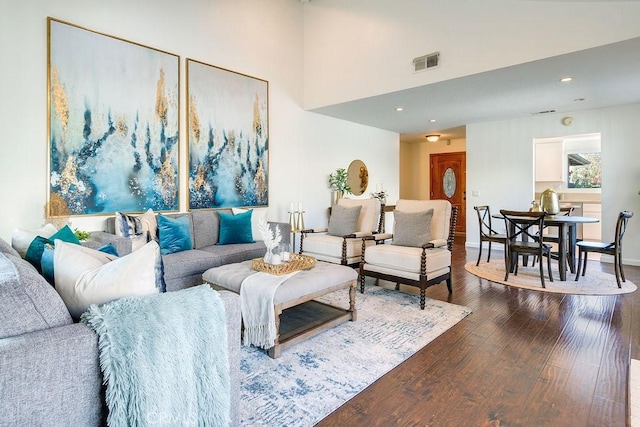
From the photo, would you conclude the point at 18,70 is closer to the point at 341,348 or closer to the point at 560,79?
the point at 341,348

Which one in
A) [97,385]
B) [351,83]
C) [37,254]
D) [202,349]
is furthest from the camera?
[351,83]

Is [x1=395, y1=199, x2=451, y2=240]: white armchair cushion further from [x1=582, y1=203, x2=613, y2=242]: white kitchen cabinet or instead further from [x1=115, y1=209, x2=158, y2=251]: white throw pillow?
[x1=582, y1=203, x2=613, y2=242]: white kitchen cabinet

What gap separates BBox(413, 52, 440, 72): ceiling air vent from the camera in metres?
4.40

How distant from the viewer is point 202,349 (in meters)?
1.29

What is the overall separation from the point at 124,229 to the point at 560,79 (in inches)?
209

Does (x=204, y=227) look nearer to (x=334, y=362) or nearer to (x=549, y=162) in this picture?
(x=334, y=362)

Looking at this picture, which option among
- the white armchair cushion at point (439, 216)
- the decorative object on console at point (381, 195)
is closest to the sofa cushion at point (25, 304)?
the white armchair cushion at point (439, 216)

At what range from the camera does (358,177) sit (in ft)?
24.0

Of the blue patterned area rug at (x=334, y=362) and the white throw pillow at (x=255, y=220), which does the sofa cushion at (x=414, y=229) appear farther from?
the white throw pillow at (x=255, y=220)

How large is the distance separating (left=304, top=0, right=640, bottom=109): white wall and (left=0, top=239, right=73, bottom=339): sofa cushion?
4390 millimetres

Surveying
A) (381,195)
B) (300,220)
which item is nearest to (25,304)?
(300,220)

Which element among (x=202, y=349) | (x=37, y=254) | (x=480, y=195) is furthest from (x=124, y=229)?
(x=480, y=195)

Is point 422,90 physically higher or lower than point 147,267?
higher

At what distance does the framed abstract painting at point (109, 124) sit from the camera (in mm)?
3568
